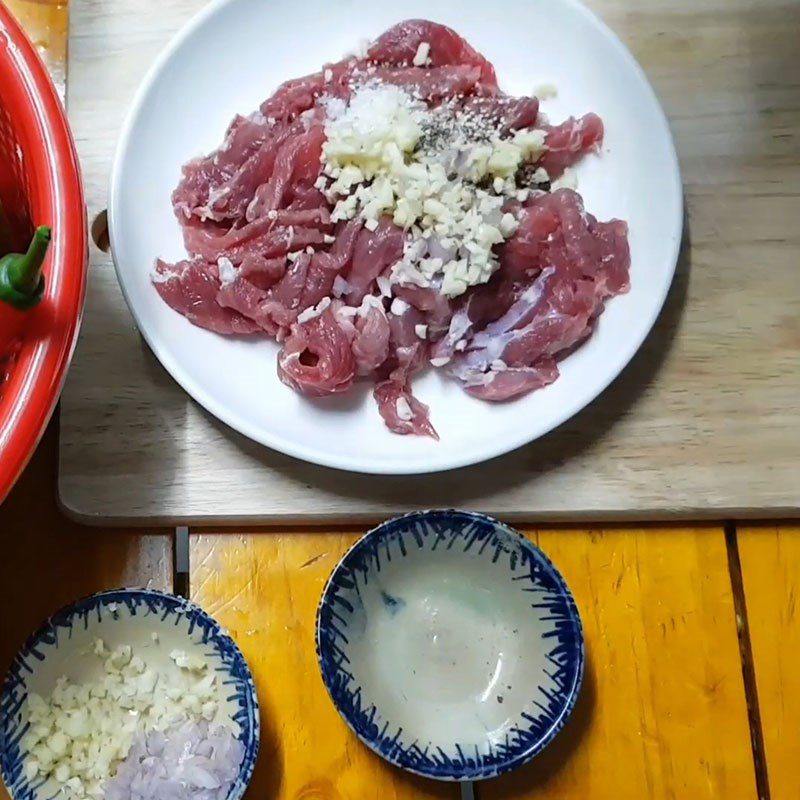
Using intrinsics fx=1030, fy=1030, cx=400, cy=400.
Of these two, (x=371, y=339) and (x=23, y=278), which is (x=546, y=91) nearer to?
(x=371, y=339)

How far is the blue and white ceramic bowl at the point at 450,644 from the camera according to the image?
1.03 metres

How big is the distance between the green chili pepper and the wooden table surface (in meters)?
0.35

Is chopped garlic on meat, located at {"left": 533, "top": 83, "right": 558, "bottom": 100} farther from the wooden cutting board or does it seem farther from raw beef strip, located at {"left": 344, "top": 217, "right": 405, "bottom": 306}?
raw beef strip, located at {"left": 344, "top": 217, "right": 405, "bottom": 306}

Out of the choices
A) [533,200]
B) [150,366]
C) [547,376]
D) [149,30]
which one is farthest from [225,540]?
[149,30]

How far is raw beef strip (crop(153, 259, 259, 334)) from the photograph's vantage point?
1100 mm

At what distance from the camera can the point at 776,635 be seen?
110cm

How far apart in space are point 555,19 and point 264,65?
34 cm

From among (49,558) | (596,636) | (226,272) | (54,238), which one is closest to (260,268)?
(226,272)

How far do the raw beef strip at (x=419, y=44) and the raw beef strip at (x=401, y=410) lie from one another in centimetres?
37

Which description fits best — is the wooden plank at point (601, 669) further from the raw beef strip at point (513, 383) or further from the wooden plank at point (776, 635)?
the raw beef strip at point (513, 383)

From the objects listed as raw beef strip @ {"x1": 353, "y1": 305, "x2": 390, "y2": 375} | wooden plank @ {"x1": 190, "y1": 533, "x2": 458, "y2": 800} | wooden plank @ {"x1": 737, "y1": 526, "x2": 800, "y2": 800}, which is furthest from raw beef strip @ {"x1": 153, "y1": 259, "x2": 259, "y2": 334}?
wooden plank @ {"x1": 737, "y1": 526, "x2": 800, "y2": 800}

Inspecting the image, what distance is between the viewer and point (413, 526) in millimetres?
1064

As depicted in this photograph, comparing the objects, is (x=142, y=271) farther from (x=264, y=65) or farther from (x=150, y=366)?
(x=264, y=65)

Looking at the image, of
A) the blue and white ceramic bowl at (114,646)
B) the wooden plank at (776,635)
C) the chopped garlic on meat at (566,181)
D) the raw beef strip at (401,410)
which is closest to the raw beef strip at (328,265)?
the raw beef strip at (401,410)
